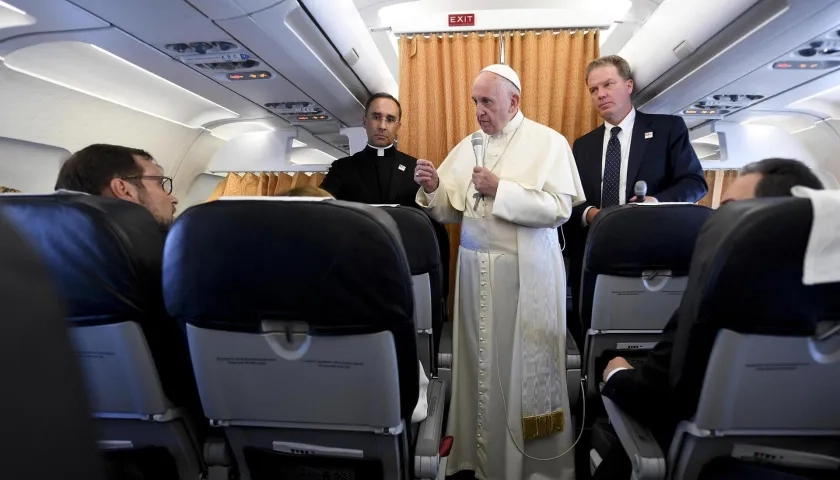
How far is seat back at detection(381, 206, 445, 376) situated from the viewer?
207cm

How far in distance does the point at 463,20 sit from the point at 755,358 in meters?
3.48

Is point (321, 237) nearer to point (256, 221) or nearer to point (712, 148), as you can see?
point (256, 221)

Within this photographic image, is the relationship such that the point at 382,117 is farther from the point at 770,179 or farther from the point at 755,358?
the point at 755,358

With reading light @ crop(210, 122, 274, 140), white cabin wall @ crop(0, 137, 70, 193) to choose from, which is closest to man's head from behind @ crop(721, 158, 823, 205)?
white cabin wall @ crop(0, 137, 70, 193)

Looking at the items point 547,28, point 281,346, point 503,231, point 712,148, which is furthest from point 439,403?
point 712,148

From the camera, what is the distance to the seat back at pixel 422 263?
6.80 ft

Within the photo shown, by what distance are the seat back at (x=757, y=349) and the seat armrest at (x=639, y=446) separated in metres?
0.06

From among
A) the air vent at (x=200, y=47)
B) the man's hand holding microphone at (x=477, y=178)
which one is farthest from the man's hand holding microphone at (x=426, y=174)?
the air vent at (x=200, y=47)

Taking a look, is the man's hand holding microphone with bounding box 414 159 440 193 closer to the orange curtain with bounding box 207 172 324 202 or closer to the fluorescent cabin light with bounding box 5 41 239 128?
the fluorescent cabin light with bounding box 5 41 239 128

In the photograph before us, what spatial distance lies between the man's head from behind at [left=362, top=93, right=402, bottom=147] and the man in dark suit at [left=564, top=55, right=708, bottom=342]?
1568mm

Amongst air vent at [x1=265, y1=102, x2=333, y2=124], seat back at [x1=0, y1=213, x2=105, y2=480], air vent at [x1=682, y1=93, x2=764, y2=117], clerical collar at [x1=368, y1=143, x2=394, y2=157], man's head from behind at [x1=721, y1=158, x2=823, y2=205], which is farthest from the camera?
air vent at [x1=265, y1=102, x2=333, y2=124]

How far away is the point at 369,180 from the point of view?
3768mm

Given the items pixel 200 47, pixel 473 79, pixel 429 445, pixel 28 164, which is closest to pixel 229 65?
pixel 200 47

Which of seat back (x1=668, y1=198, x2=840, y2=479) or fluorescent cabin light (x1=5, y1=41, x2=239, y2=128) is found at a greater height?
fluorescent cabin light (x1=5, y1=41, x2=239, y2=128)
